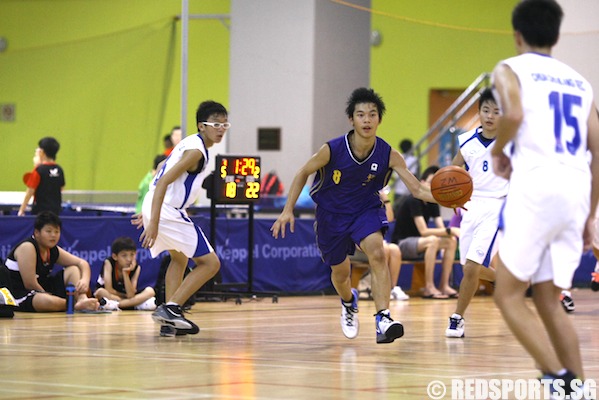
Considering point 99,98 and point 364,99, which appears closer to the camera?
point 364,99

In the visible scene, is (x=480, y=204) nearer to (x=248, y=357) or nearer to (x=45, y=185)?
(x=248, y=357)

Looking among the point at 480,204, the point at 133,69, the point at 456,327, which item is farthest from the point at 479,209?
the point at 133,69

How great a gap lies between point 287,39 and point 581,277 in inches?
257

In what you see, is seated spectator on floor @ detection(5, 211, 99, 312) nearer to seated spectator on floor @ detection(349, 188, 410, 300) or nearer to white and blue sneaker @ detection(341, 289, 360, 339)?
white and blue sneaker @ detection(341, 289, 360, 339)

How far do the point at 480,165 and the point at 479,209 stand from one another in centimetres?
38

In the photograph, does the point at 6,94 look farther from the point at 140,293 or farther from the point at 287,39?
the point at 140,293

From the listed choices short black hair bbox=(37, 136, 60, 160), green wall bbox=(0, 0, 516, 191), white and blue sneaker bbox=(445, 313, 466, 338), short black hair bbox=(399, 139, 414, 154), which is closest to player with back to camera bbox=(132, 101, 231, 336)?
white and blue sneaker bbox=(445, 313, 466, 338)

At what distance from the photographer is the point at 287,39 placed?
20.7 metres

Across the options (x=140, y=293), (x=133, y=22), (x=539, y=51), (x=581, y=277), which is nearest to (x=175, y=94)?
(x=133, y=22)

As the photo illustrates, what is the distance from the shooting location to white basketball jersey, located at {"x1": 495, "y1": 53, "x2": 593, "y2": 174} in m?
5.32

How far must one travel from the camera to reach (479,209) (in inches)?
398

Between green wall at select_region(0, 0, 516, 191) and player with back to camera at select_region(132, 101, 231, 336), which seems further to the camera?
green wall at select_region(0, 0, 516, 191)

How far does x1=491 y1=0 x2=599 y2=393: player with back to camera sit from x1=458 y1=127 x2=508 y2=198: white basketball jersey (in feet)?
15.1

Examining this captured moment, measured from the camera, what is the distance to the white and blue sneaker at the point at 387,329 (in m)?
8.66
